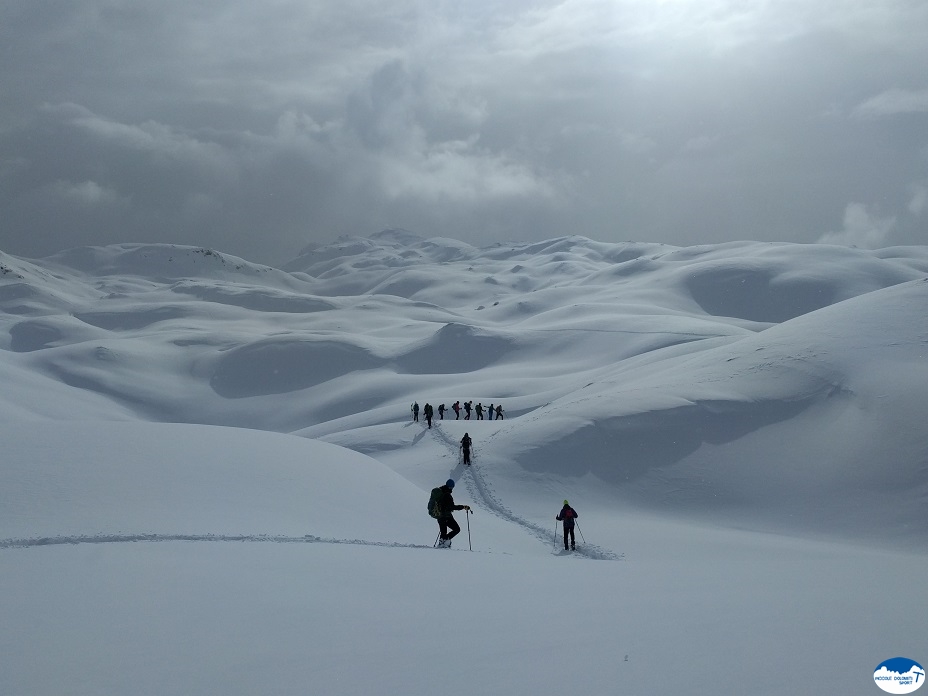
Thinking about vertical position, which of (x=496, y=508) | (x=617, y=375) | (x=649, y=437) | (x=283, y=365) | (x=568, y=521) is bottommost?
(x=568, y=521)

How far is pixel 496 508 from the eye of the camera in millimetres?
21516

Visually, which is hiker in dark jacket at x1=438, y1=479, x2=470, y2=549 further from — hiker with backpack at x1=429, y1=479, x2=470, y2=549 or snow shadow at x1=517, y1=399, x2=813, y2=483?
snow shadow at x1=517, y1=399, x2=813, y2=483

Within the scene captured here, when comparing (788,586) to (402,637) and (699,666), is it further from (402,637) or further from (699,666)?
(402,637)

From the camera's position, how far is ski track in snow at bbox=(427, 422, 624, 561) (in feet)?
51.8

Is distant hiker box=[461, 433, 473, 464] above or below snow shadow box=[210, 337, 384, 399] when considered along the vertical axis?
below

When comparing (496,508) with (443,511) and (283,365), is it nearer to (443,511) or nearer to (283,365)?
(443,511)

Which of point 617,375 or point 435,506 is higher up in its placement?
point 617,375

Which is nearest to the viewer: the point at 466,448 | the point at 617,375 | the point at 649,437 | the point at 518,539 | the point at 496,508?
the point at 518,539

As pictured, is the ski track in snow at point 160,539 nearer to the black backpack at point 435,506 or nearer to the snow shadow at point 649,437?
the black backpack at point 435,506

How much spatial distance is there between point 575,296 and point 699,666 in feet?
403

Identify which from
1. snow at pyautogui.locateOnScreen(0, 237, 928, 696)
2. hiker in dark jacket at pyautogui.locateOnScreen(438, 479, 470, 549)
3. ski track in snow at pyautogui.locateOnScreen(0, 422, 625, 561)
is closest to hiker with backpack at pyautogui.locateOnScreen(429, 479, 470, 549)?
hiker in dark jacket at pyautogui.locateOnScreen(438, 479, 470, 549)

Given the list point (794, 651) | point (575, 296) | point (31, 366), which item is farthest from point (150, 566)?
point (575, 296)

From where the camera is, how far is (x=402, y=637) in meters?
5.93

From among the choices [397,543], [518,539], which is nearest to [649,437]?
[518,539]
